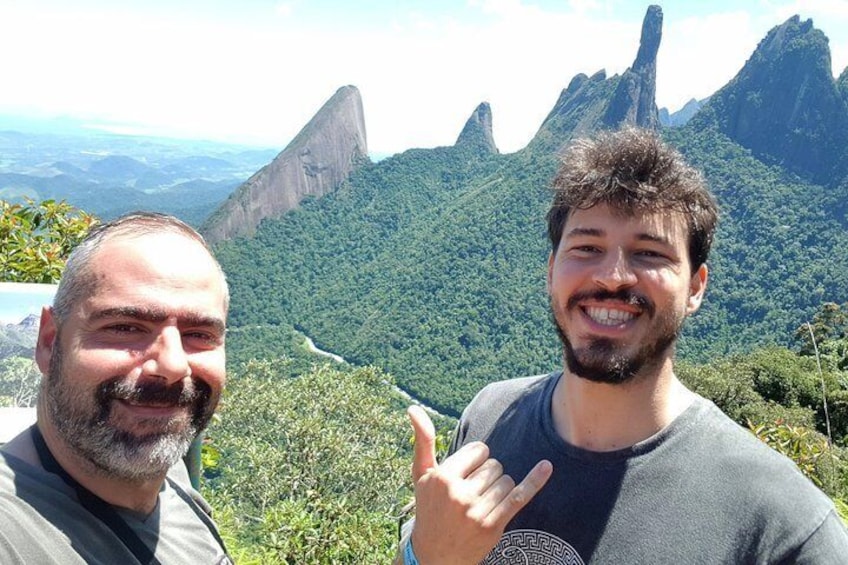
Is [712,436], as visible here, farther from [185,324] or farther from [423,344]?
[423,344]

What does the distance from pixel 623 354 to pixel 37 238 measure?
3427mm

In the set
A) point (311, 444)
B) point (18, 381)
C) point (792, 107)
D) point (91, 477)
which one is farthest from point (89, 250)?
point (792, 107)

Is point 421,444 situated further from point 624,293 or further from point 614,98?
point 614,98

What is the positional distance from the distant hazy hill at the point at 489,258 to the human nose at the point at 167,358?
115 ft

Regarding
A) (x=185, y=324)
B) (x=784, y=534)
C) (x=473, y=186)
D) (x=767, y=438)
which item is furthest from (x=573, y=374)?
(x=473, y=186)

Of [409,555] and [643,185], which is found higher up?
[643,185]

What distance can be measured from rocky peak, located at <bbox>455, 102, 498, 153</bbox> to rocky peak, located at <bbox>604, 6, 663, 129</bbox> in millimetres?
24234

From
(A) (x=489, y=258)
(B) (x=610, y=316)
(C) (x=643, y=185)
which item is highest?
(C) (x=643, y=185)

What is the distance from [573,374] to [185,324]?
2.84 ft

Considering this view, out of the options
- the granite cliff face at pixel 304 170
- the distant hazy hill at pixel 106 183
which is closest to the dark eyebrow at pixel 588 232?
the granite cliff face at pixel 304 170

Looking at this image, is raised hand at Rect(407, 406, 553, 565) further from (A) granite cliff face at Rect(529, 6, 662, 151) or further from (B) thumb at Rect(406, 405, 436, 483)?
(A) granite cliff face at Rect(529, 6, 662, 151)

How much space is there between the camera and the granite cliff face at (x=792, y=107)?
56.3 meters

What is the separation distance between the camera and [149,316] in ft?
4.27

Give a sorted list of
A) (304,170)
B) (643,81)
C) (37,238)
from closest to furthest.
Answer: (37,238), (643,81), (304,170)
